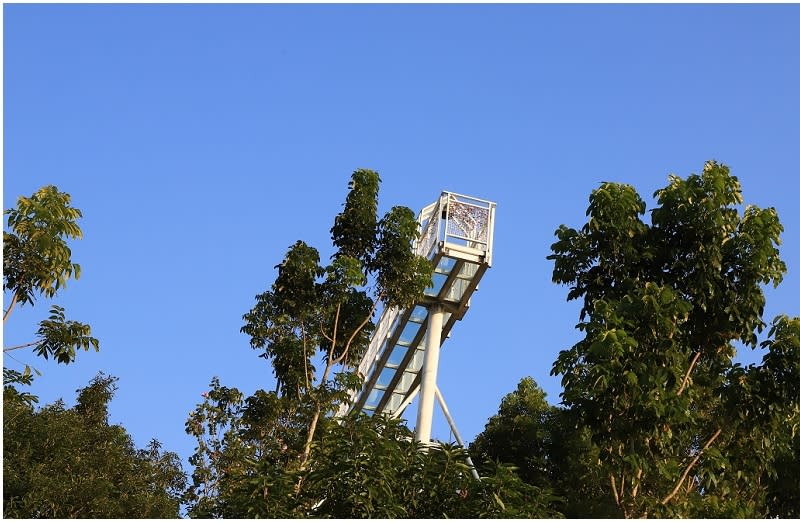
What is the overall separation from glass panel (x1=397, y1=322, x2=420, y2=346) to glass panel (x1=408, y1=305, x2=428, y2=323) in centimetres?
20

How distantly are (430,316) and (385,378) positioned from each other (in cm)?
312

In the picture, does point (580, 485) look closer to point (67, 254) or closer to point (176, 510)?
point (176, 510)

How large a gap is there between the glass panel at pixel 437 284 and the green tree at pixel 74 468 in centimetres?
781

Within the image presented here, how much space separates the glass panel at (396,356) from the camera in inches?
1113

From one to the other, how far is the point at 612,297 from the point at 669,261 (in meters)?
1.05

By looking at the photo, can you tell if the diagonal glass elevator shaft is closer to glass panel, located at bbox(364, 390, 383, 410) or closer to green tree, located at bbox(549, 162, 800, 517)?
glass panel, located at bbox(364, 390, 383, 410)

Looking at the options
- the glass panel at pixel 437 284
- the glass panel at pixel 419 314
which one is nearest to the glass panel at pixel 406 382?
the glass panel at pixel 419 314

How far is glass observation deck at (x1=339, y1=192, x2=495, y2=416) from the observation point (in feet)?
81.3

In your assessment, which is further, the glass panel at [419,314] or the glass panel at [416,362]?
the glass panel at [416,362]

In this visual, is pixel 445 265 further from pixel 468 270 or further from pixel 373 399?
pixel 373 399

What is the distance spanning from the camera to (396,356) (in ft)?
93.5

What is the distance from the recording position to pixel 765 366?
16.7 m

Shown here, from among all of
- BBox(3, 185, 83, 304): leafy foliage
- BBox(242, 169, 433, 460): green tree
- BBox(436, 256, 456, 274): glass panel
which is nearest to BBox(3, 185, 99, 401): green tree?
BBox(3, 185, 83, 304): leafy foliage

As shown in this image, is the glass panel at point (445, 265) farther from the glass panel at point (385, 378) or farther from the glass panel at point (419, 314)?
the glass panel at point (385, 378)
